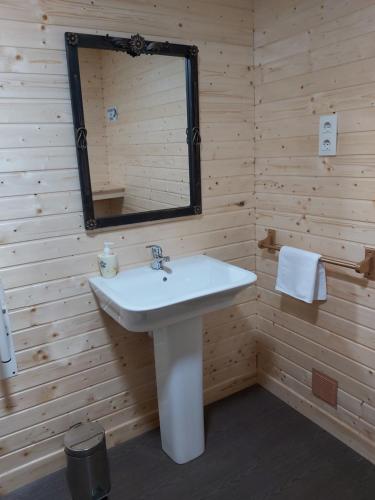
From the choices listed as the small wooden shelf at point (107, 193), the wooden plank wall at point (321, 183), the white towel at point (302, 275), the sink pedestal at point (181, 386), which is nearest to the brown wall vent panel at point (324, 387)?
the wooden plank wall at point (321, 183)

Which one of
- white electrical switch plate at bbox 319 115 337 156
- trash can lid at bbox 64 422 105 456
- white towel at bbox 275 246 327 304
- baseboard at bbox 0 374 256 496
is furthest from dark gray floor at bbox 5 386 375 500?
white electrical switch plate at bbox 319 115 337 156

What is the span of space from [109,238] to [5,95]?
694mm

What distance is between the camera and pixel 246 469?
185 centimetres

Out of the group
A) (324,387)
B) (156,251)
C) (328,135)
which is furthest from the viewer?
(324,387)

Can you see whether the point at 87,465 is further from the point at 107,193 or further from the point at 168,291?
the point at 107,193

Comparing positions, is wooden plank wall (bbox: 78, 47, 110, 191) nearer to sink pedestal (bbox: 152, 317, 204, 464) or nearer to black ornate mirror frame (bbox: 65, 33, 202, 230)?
black ornate mirror frame (bbox: 65, 33, 202, 230)

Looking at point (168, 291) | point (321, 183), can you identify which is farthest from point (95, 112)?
point (321, 183)

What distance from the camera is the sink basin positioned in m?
1.49

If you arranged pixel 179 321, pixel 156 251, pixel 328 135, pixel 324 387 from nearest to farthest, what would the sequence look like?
pixel 179 321, pixel 328 135, pixel 156 251, pixel 324 387

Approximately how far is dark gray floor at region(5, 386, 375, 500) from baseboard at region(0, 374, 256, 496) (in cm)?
3

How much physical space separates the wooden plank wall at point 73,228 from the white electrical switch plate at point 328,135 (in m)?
0.46

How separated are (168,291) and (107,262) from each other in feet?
1.01

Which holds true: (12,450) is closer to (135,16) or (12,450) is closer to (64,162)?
(64,162)

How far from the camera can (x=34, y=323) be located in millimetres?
1709
